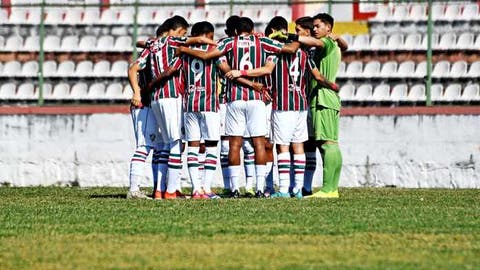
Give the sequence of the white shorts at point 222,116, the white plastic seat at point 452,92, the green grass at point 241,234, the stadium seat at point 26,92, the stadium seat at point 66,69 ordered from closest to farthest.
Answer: the green grass at point 241,234 → the white shorts at point 222,116 → the white plastic seat at point 452,92 → the stadium seat at point 26,92 → the stadium seat at point 66,69

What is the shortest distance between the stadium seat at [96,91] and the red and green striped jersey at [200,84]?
28.7 feet

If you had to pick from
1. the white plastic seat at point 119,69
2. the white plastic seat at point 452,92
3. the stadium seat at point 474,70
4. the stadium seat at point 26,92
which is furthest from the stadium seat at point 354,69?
the stadium seat at point 26,92

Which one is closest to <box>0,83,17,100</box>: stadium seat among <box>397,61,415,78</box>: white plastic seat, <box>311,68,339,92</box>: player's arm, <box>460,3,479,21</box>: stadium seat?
<box>397,61,415,78</box>: white plastic seat

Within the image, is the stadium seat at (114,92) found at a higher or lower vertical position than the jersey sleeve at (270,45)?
lower

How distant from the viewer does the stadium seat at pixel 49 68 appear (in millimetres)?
24734

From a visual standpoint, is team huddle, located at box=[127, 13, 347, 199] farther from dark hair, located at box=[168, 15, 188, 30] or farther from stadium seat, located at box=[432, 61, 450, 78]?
A: stadium seat, located at box=[432, 61, 450, 78]

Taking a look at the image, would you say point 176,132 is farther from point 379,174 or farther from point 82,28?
point 82,28

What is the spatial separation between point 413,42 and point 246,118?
28.7 ft

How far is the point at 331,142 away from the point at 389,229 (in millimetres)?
4566

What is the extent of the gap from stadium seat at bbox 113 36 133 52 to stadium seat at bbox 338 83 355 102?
4051 mm

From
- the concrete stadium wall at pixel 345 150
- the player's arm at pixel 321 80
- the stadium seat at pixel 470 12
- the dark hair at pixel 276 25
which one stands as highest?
the dark hair at pixel 276 25

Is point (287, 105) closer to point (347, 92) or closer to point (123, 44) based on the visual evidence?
point (347, 92)

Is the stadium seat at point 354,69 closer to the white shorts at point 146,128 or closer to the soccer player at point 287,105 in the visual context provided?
the soccer player at point 287,105

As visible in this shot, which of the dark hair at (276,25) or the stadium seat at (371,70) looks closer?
the dark hair at (276,25)
